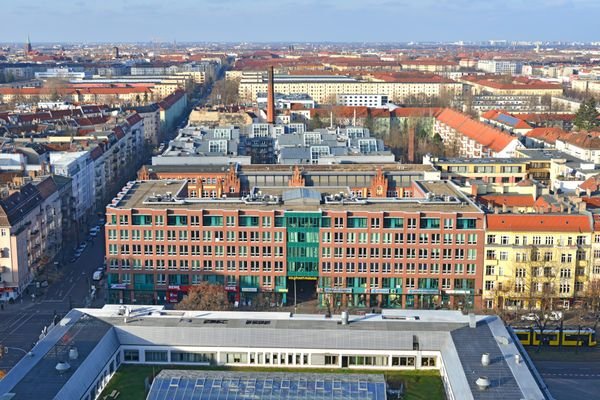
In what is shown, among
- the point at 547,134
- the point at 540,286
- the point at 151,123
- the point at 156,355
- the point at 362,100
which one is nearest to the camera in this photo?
the point at 156,355

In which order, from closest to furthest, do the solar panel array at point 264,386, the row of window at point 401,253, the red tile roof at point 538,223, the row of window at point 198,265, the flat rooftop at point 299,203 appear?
the solar panel array at point 264,386 < the red tile roof at point 538,223 < the row of window at point 401,253 < the row of window at point 198,265 < the flat rooftop at point 299,203

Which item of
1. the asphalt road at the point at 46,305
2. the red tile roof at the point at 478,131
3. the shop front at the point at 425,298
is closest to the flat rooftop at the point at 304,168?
the asphalt road at the point at 46,305

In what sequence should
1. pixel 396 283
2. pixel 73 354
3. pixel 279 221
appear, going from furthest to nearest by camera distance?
pixel 279 221 → pixel 396 283 → pixel 73 354

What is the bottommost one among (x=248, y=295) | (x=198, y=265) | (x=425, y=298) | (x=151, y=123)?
(x=248, y=295)

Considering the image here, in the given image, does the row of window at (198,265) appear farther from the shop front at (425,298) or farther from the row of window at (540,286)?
the row of window at (540,286)

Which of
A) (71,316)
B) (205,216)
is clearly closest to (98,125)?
(205,216)

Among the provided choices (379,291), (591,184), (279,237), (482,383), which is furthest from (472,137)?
(482,383)

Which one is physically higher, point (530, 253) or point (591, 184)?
point (591, 184)

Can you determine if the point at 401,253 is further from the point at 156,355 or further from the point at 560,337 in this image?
the point at 156,355
